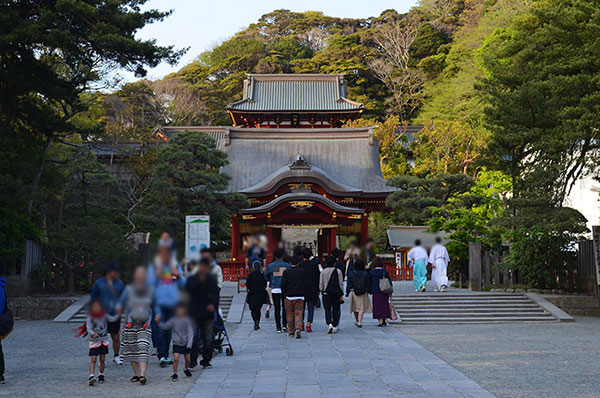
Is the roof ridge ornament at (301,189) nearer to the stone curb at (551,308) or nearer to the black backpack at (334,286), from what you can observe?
the stone curb at (551,308)

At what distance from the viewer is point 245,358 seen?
9711 millimetres

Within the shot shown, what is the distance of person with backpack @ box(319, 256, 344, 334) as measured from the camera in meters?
12.3

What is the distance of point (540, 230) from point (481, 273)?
2249mm

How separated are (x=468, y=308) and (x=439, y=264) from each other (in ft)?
7.00

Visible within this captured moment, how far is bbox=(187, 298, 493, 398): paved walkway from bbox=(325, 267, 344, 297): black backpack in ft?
2.73

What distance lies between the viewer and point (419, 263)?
1889 cm

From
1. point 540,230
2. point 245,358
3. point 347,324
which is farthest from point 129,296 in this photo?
point 540,230

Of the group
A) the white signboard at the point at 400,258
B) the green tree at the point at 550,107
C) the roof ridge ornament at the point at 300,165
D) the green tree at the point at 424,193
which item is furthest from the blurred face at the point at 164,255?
the white signboard at the point at 400,258

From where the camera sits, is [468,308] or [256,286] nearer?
[256,286]

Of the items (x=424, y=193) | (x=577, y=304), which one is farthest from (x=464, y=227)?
(x=577, y=304)

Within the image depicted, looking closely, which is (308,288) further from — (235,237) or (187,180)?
(235,237)

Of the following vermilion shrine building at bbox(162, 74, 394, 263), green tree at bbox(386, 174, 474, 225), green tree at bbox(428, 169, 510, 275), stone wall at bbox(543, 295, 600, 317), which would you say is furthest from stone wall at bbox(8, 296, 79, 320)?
green tree at bbox(386, 174, 474, 225)

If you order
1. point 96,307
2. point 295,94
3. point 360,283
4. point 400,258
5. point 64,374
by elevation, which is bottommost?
point 64,374

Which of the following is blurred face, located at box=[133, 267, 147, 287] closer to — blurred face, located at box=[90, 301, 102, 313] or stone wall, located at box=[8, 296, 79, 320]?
blurred face, located at box=[90, 301, 102, 313]
